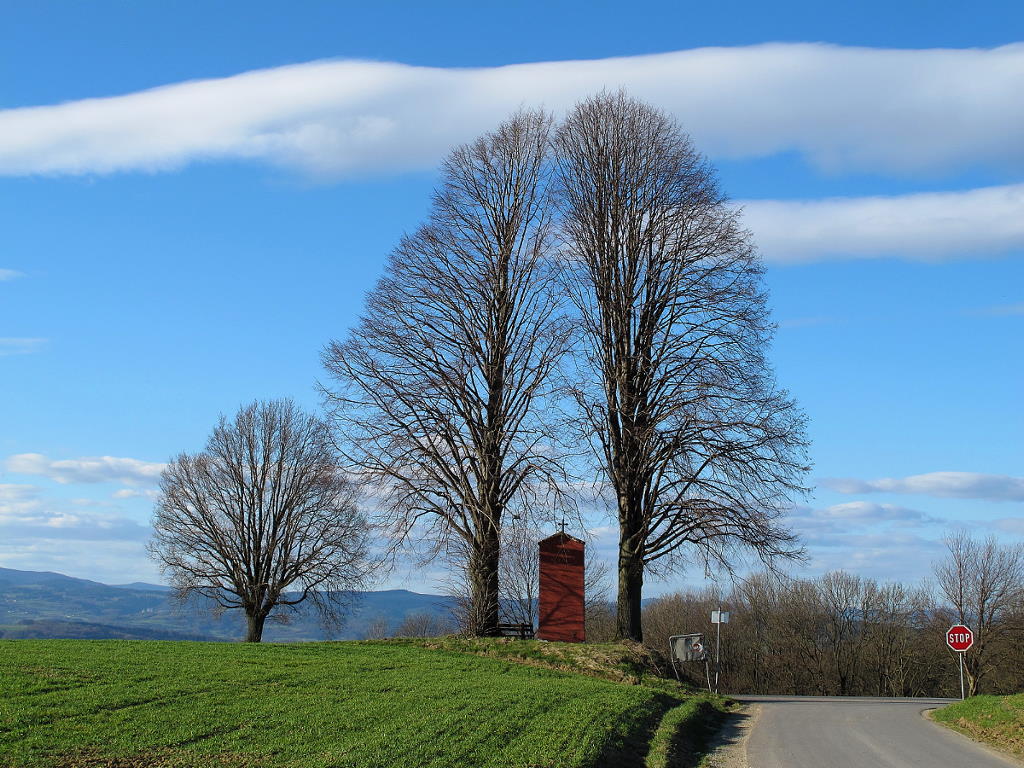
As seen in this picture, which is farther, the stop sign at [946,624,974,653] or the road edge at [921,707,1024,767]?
the stop sign at [946,624,974,653]

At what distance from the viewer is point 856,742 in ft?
61.2

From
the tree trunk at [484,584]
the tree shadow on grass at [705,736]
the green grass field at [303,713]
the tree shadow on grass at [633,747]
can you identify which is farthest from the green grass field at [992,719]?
the tree trunk at [484,584]

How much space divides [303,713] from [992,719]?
1499 cm

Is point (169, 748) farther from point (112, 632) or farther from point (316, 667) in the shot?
point (112, 632)

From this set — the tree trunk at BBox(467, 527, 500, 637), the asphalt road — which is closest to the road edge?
the asphalt road

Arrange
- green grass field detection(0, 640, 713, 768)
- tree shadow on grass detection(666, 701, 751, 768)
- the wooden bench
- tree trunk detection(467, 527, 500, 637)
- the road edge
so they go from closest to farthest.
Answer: green grass field detection(0, 640, 713, 768) → tree shadow on grass detection(666, 701, 751, 768) → the road edge → tree trunk detection(467, 527, 500, 637) → the wooden bench

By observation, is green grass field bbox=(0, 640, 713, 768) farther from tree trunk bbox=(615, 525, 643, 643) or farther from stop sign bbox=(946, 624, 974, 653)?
stop sign bbox=(946, 624, 974, 653)

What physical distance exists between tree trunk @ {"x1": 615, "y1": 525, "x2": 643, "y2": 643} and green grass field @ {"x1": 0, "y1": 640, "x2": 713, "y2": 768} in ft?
22.2

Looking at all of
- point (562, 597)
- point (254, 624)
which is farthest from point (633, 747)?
point (254, 624)

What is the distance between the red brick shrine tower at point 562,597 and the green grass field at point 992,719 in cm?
1139

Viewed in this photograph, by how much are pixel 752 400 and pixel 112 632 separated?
199 metres

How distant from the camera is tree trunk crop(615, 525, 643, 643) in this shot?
30.0 m

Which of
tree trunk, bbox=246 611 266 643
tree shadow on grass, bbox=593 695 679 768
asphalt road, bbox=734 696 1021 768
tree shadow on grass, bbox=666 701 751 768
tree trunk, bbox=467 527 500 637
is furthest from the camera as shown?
tree trunk, bbox=246 611 266 643

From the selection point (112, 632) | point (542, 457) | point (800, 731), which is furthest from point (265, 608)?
point (112, 632)
